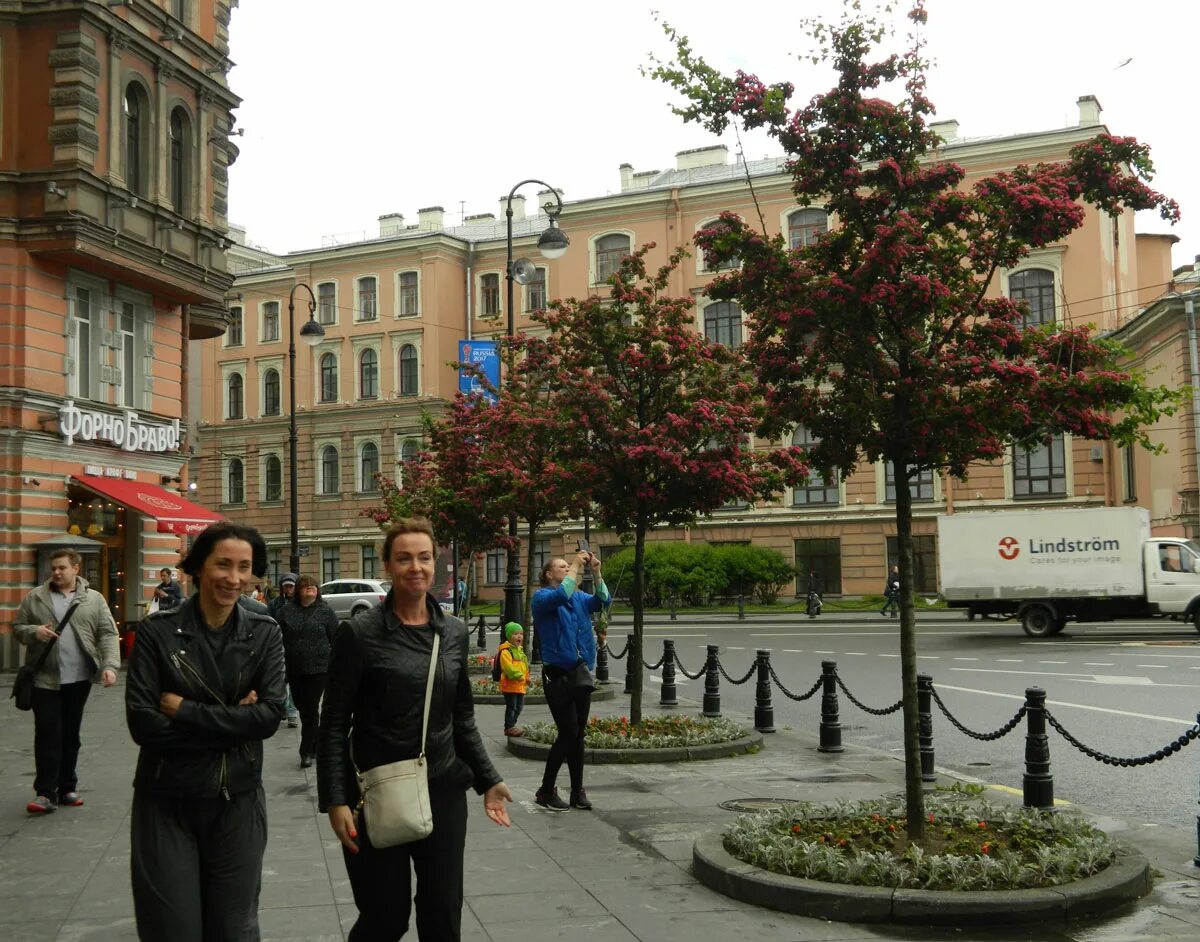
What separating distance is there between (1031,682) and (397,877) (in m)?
16.7

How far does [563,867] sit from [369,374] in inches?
2250

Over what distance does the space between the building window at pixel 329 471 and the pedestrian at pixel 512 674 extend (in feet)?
166

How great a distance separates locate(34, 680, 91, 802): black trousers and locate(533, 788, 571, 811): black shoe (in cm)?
341

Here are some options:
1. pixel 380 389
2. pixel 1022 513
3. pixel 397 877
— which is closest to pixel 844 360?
pixel 397 877

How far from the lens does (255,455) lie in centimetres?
6656

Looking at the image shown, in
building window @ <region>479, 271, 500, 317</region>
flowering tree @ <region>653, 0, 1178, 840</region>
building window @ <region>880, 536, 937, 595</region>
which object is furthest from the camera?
building window @ <region>479, 271, 500, 317</region>

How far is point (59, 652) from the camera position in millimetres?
9766

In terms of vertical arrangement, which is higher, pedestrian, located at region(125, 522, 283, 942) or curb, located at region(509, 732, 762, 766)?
pedestrian, located at region(125, 522, 283, 942)

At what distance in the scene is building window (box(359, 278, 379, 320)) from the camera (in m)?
63.0

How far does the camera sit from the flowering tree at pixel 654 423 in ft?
43.9

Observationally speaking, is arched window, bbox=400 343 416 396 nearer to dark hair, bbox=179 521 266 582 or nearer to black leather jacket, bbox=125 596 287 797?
dark hair, bbox=179 521 266 582

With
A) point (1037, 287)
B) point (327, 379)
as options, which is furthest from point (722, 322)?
point (327, 379)

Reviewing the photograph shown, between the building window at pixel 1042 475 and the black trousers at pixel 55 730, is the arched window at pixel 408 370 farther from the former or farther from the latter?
the black trousers at pixel 55 730

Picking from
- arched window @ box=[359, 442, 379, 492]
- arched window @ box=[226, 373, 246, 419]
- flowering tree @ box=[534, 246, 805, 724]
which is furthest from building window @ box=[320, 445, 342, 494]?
flowering tree @ box=[534, 246, 805, 724]
